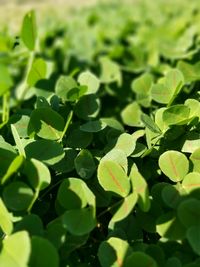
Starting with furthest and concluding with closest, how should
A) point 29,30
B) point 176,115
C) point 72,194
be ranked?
point 29,30
point 176,115
point 72,194

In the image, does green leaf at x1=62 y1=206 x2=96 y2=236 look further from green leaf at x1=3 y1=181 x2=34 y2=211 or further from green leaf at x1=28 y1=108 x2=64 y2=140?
green leaf at x1=28 y1=108 x2=64 y2=140

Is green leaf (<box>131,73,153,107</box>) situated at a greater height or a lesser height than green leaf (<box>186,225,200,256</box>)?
lesser

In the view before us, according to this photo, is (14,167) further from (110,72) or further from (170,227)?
(110,72)

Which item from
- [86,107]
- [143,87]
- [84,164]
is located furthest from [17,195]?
[143,87]

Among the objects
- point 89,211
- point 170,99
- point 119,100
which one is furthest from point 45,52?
point 89,211

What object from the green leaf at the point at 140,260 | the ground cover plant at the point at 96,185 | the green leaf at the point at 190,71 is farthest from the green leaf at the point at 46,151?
the green leaf at the point at 190,71

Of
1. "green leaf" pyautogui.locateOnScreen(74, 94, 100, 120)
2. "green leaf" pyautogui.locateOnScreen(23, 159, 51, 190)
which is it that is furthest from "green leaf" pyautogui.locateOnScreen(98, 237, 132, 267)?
"green leaf" pyautogui.locateOnScreen(74, 94, 100, 120)
